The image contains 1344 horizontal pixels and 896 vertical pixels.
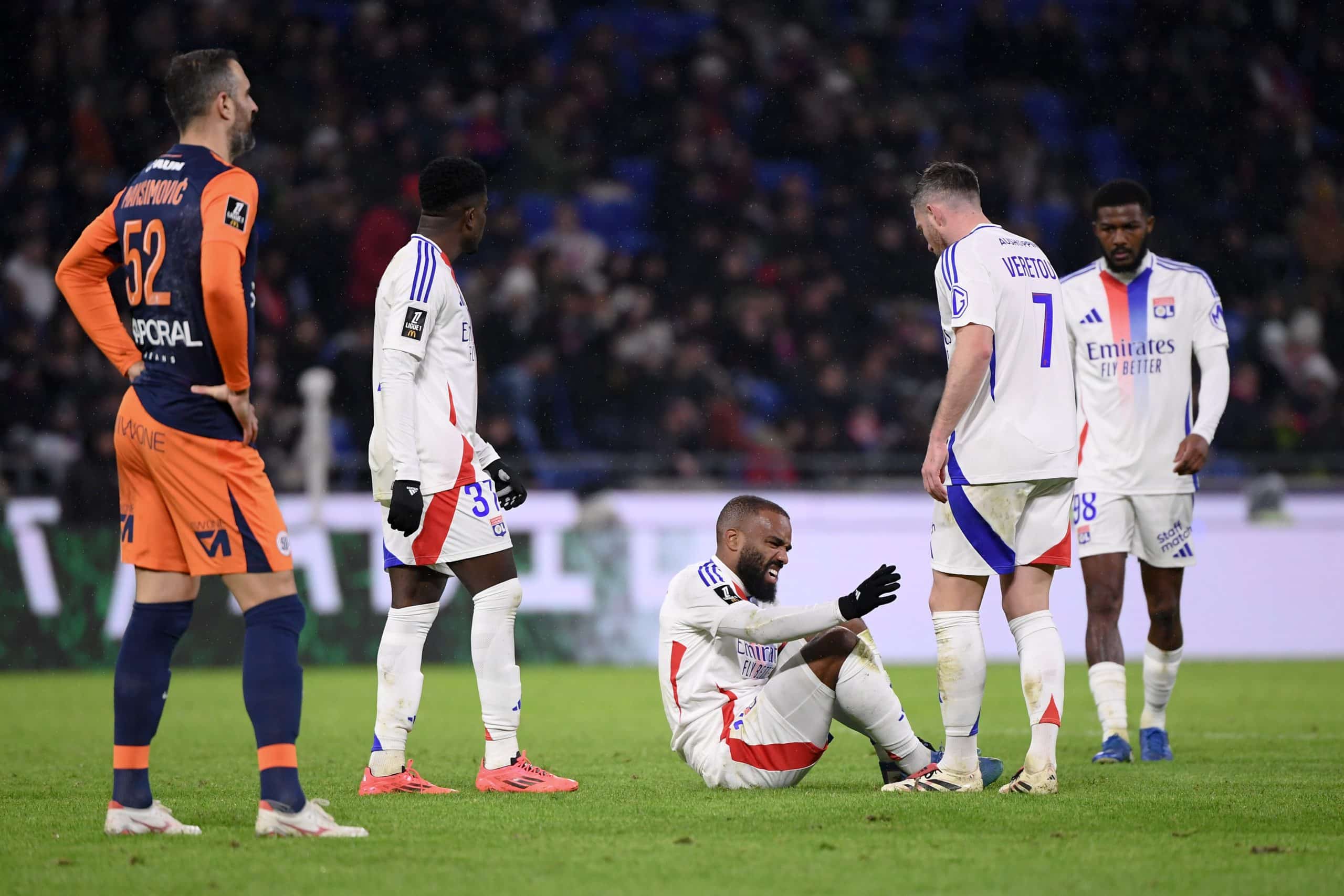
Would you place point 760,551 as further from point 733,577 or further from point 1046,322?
point 1046,322

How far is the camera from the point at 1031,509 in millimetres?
5688

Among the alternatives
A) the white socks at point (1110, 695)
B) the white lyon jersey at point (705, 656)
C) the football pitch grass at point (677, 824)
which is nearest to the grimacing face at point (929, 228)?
the white lyon jersey at point (705, 656)

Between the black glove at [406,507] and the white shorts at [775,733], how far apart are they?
1395mm

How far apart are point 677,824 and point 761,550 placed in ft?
3.99

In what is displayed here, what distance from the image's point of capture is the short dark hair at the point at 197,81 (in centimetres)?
467

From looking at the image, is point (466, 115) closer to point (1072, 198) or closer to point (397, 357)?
point (1072, 198)

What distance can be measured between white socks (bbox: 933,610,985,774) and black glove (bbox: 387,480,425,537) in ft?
6.32

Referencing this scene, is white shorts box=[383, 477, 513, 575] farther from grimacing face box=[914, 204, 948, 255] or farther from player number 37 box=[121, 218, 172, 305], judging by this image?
grimacing face box=[914, 204, 948, 255]

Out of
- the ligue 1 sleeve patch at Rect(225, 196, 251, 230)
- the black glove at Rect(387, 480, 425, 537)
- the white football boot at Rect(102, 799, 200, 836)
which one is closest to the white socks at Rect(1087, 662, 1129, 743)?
the black glove at Rect(387, 480, 425, 537)

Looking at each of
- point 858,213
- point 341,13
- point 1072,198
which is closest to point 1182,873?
point 858,213

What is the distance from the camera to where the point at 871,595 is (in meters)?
5.12

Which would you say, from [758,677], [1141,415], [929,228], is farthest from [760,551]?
[1141,415]

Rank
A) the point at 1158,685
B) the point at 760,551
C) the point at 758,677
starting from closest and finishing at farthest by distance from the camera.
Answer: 1. the point at 760,551
2. the point at 758,677
3. the point at 1158,685

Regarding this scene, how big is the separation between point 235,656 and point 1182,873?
34.2 feet
